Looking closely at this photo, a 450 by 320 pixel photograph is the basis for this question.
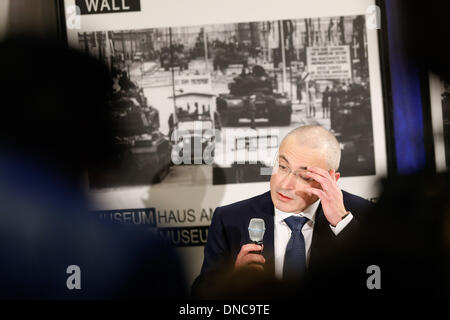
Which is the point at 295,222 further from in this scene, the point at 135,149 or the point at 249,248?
the point at 135,149

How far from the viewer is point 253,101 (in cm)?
183

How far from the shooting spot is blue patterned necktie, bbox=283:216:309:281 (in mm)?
1777

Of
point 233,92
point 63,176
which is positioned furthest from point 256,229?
point 63,176

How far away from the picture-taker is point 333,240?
1.79m

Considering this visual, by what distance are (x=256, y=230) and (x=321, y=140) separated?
0.44 metres

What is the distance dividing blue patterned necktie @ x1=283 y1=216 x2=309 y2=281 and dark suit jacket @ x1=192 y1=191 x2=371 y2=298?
0.04m

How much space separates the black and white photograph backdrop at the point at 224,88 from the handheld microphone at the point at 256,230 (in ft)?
0.38

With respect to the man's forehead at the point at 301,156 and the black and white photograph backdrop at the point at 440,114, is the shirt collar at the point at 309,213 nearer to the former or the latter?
the man's forehead at the point at 301,156

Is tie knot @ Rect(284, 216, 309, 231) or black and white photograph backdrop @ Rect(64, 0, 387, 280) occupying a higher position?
black and white photograph backdrop @ Rect(64, 0, 387, 280)

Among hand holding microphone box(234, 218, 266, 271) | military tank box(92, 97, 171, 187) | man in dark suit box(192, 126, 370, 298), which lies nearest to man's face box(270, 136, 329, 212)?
man in dark suit box(192, 126, 370, 298)

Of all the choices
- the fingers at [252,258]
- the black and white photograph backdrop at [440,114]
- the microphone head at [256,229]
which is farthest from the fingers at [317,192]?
the black and white photograph backdrop at [440,114]

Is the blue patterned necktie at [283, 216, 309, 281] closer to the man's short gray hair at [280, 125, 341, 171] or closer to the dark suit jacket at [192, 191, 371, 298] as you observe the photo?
the dark suit jacket at [192, 191, 371, 298]
